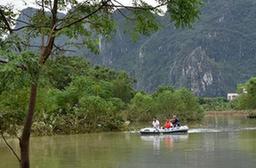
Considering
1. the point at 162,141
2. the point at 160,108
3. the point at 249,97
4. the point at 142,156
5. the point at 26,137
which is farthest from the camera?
the point at 249,97

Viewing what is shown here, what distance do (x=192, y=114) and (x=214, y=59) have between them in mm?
109533

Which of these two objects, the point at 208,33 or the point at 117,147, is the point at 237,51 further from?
the point at 117,147

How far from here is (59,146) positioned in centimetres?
2477

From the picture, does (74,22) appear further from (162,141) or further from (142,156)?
(162,141)

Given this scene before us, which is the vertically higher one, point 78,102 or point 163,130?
point 78,102

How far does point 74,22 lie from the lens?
6691mm

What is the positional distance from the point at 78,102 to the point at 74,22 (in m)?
31.1

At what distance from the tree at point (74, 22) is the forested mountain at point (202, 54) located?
14619 centimetres

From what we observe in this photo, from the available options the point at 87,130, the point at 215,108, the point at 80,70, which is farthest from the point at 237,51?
the point at 80,70

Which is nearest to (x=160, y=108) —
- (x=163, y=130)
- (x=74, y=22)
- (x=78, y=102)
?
(x=78, y=102)

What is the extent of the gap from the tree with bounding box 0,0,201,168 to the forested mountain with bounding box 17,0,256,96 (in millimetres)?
146189

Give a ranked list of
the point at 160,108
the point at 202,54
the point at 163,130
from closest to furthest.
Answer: the point at 163,130 < the point at 160,108 < the point at 202,54

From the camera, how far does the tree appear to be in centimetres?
641

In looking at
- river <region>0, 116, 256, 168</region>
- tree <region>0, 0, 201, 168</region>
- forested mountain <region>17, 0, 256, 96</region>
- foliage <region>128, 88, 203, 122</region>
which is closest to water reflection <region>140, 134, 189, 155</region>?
river <region>0, 116, 256, 168</region>
